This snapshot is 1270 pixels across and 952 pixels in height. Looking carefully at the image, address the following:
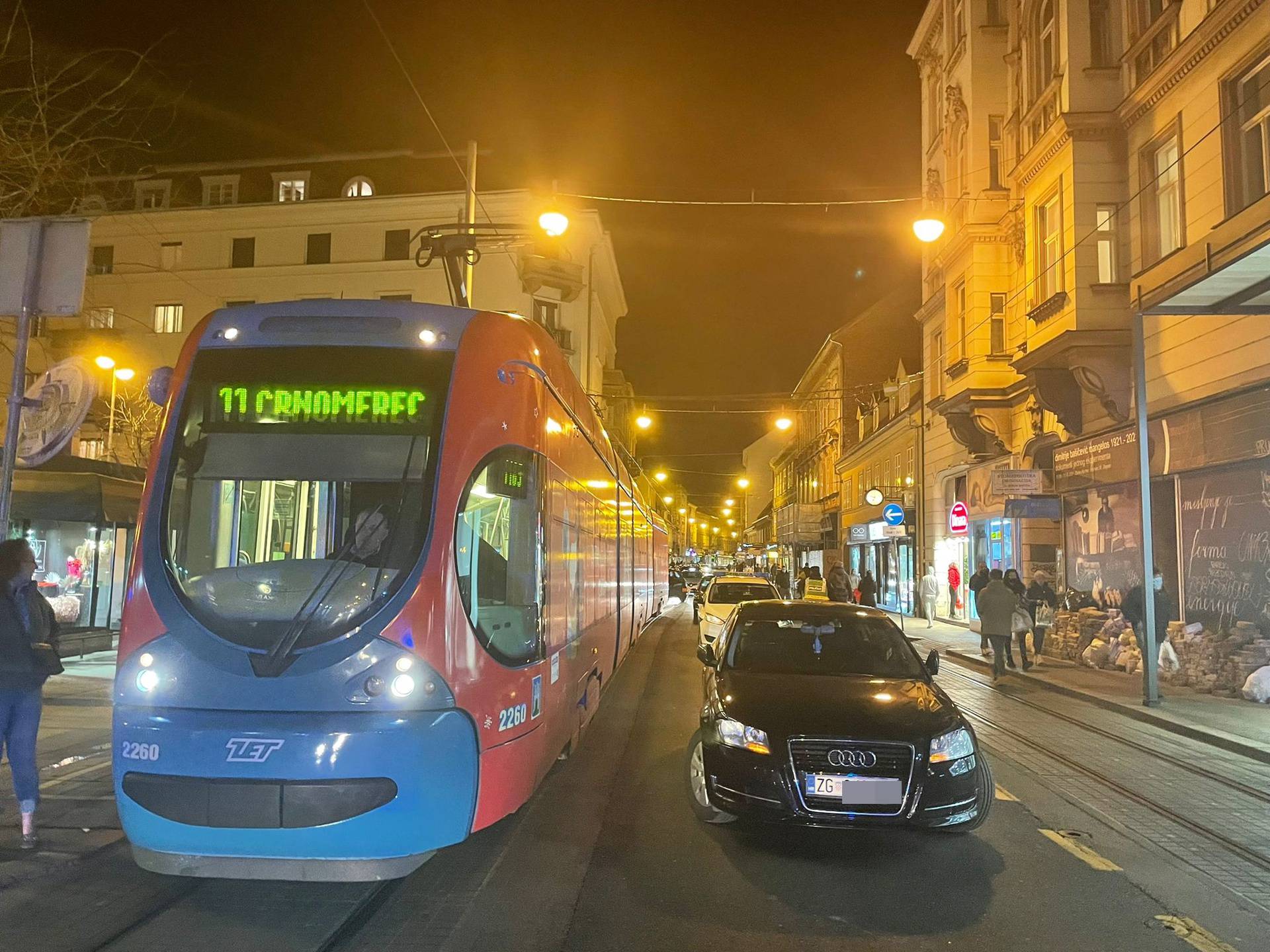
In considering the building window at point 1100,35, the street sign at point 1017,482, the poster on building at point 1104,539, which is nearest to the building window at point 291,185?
the building window at point 1100,35

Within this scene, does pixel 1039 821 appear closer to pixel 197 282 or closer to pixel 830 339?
pixel 197 282

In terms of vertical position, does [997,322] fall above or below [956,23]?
below

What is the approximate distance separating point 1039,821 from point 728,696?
2420 millimetres

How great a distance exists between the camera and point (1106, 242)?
17766 millimetres

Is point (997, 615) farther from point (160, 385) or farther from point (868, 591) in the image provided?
point (160, 385)

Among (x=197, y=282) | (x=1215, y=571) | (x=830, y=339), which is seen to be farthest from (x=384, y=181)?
(x=1215, y=571)

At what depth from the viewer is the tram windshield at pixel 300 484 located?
4582 mm

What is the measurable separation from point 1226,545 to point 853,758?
11.6 metres

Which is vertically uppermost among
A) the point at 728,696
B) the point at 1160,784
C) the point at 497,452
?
the point at 497,452

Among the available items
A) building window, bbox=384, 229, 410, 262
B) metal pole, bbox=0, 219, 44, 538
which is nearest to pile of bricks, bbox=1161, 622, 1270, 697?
metal pole, bbox=0, 219, 44, 538

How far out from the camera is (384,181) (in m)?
40.6

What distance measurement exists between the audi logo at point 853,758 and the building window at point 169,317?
4107 centimetres

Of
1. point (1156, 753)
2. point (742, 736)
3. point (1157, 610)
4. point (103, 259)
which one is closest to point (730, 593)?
point (1157, 610)

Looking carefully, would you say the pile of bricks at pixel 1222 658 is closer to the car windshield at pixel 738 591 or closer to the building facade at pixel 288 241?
the car windshield at pixel 738 591
